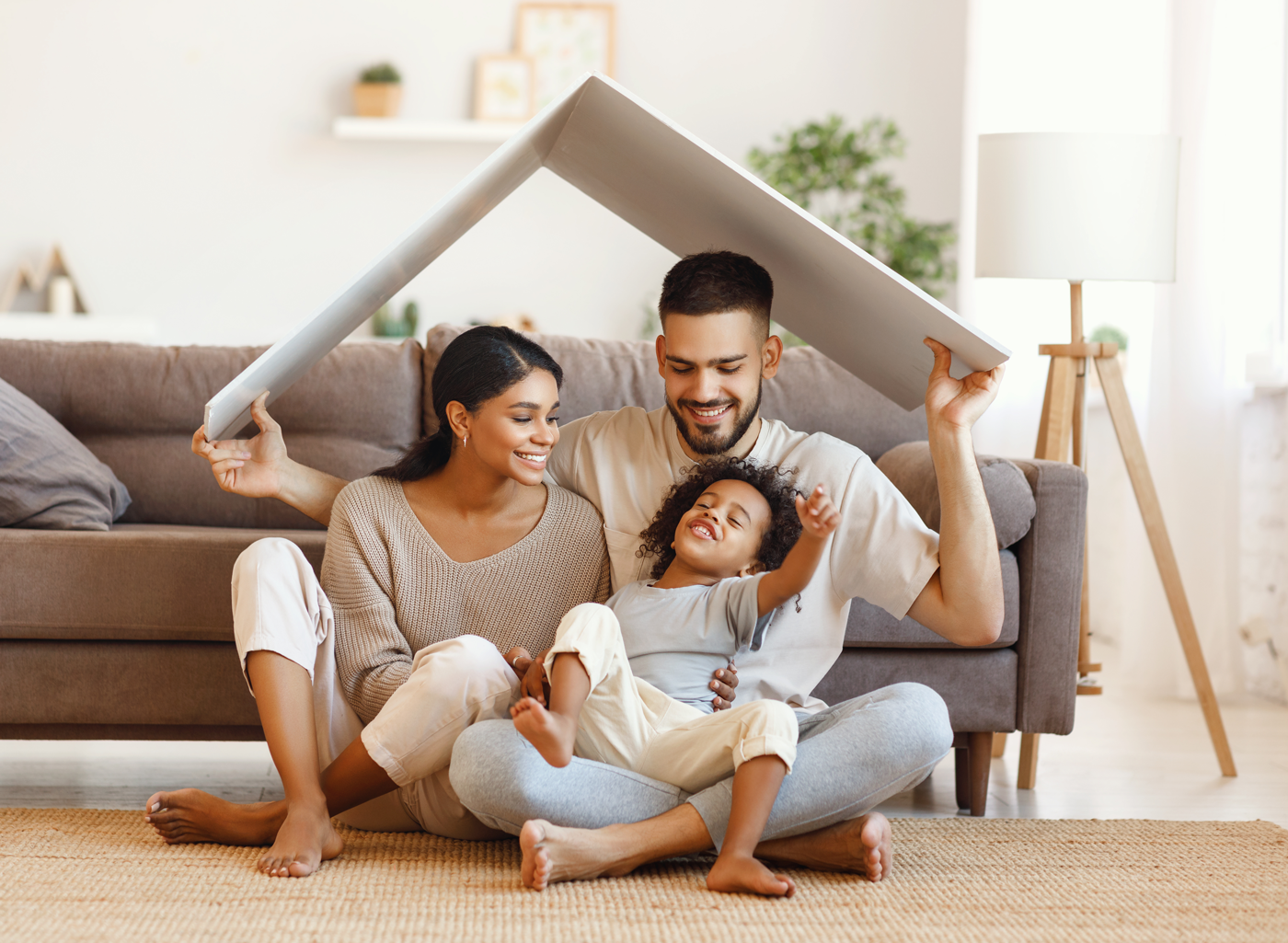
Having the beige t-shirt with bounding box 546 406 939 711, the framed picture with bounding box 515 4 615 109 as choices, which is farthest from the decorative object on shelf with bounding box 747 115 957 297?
the beige t-shirt with bounding box 546 406 939 711

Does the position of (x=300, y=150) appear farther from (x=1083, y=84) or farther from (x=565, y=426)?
(x=565, y=426)

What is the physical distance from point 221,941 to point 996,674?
4.26 feet

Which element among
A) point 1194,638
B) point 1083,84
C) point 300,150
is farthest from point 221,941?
point 300,150

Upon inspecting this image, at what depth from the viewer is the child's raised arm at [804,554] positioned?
4.71 ft

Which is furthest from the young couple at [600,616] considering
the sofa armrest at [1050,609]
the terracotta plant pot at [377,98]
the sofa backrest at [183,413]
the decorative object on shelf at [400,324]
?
the terracotta plant pot at [377,98]

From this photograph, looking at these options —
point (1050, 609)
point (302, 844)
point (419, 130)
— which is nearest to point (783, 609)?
point (1050, 609)

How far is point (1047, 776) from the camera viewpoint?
242cm

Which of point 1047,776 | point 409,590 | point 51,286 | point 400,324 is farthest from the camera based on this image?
point 400,324

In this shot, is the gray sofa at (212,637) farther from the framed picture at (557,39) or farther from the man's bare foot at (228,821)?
the framed picture at (557,39)

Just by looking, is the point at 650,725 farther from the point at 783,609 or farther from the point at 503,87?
the point at 503,87

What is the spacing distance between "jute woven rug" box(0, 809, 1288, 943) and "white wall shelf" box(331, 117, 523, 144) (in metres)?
3.43

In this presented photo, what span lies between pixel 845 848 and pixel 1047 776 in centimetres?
103

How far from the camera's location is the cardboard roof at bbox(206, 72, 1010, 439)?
5.23 ft

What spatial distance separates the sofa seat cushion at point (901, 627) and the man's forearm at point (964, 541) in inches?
15.4
